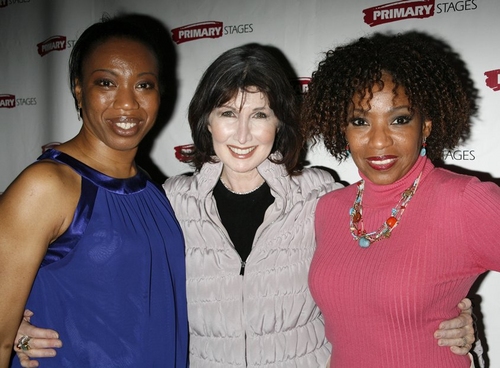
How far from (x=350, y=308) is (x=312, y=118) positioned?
685mm

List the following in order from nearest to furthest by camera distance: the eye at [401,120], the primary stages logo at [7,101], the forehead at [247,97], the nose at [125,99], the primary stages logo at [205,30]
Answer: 1. the eye at [401,120]
2. the nose at [125,99]
3. the forehead at [247,97]
4. the primary stages logo at [205,30]
5. the primary stages logo at [7,101]

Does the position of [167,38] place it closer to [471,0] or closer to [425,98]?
[471,0]

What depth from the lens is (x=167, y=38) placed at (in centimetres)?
322

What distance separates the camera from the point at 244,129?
1.81 metres

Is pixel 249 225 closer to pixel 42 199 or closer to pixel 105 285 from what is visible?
pixel 105 285

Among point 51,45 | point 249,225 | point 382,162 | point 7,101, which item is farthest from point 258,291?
point 7,101

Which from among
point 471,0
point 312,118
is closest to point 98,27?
point 312,118

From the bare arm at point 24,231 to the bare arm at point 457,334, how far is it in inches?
47.8

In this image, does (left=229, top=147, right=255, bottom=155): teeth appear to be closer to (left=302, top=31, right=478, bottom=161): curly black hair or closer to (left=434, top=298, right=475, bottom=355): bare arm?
(left=302, top=31, right=478, bottom=161): curly black hair

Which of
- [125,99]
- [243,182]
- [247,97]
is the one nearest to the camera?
[125,99]

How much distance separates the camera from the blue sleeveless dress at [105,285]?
1467mm

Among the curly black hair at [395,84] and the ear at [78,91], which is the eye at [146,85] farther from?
the curly black hair at [395,84]

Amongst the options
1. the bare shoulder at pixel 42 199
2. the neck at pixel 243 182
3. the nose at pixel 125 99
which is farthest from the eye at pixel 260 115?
the bare shoulder at pixel 42 199

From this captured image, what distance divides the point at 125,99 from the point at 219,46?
1.68 m
